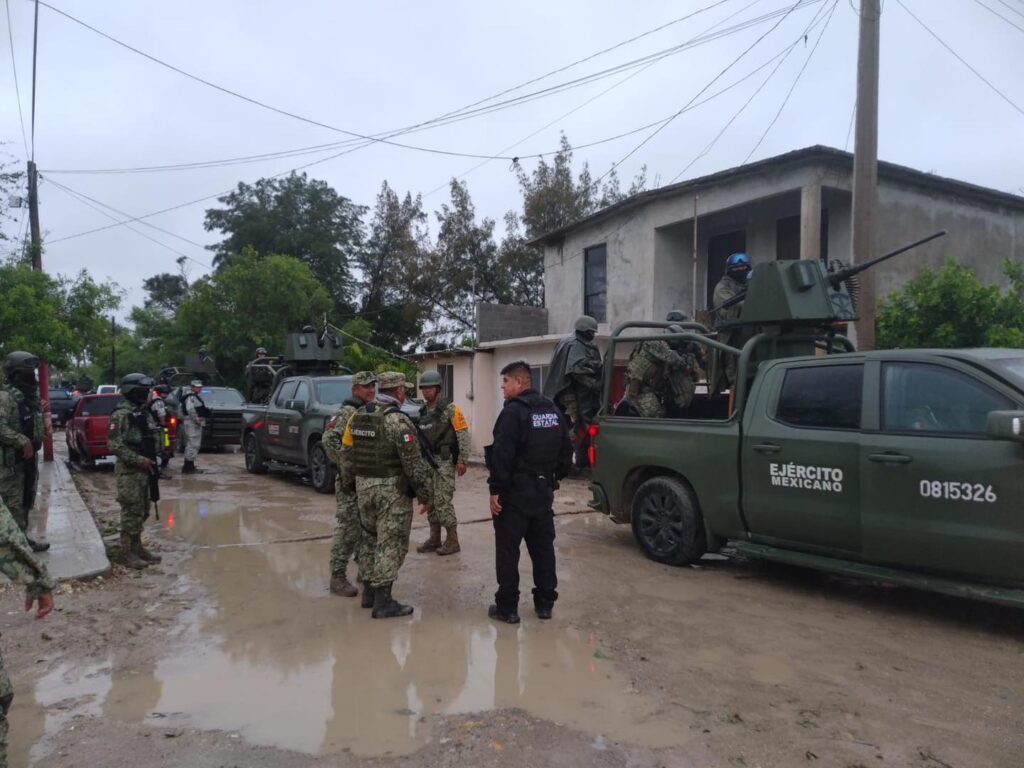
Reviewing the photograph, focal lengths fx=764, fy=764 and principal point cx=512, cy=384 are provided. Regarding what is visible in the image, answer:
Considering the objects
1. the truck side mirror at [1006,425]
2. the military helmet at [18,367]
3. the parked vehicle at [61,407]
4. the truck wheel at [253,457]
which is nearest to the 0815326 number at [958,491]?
the truck side mirror at [1006,425]

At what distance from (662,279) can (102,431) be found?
1099 cm

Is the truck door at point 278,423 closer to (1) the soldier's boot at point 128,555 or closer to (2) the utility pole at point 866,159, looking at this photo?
(1) the soldier's boot at point 128,555

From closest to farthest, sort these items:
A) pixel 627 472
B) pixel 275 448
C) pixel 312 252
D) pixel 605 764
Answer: pixel 605 764
pixel 627 472
pixel 275 448
pixel 312 252

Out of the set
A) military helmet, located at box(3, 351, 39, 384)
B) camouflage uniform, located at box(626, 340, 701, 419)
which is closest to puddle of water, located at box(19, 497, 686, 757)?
military helmet, located at box(3, 351, 39, 384)

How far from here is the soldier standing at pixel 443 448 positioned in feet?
23.2

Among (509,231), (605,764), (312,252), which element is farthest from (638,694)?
(312,252)

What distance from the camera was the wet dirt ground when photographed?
3.37 meters

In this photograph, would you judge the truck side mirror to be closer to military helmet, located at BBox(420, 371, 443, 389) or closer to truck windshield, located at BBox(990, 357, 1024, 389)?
truck windshield, located at BBox(990, 357, 1024, 389)

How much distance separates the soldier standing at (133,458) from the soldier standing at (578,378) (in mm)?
3654

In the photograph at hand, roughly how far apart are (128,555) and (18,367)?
6.14ft

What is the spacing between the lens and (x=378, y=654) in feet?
14.8

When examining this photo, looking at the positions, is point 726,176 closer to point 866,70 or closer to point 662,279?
point 662,279

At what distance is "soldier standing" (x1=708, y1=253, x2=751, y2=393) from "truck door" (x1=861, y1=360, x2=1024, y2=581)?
1.95 metres

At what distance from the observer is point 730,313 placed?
762 cm
